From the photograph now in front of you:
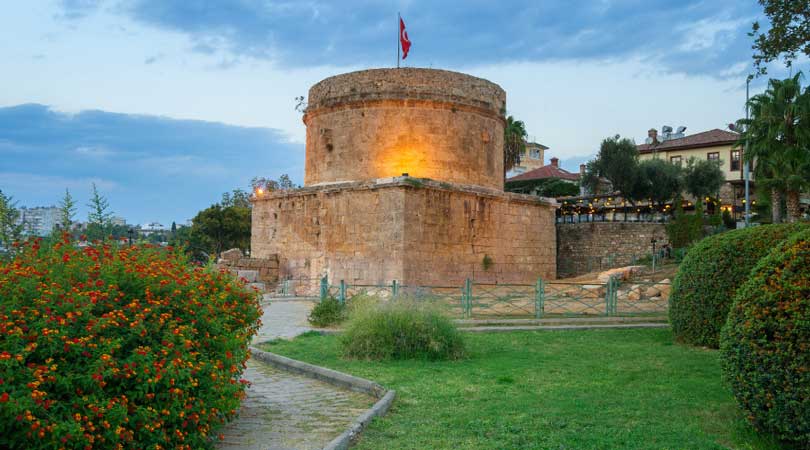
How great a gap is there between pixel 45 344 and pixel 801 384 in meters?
4.79

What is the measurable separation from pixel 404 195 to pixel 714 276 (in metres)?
10.5

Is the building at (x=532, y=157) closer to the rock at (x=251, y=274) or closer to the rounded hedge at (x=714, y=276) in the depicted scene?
the rock at (x=251, y=274)

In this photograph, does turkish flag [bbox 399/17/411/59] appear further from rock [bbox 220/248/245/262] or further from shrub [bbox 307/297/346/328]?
shrub [bbox 307/297/346/328]

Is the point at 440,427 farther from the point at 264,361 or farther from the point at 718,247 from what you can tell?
the point at 718,247

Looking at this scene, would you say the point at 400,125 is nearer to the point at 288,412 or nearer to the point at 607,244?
the point at 607,244

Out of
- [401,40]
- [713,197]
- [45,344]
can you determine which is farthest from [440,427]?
[713,197]

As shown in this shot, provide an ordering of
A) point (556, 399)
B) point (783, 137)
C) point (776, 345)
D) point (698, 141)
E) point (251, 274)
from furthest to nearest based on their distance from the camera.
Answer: point (698, 141), point (783, 137), point (251, 274), point (556, 399), point (776, 345)

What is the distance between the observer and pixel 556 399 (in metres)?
6.12

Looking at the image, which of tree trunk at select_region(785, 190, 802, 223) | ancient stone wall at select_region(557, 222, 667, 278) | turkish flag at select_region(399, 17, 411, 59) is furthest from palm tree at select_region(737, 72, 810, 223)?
turkish flag at select_region(399, 17, 411, 59)

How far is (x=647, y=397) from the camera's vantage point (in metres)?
6.26

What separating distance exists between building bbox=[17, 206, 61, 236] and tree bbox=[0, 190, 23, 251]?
90 millimetres

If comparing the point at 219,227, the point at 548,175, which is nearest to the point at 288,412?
the point at 219,227

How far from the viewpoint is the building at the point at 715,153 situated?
43938 millimetres

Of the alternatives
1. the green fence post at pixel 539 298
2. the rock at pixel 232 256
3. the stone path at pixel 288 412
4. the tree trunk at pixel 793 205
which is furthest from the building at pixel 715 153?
the stone path at pixel 288 412
